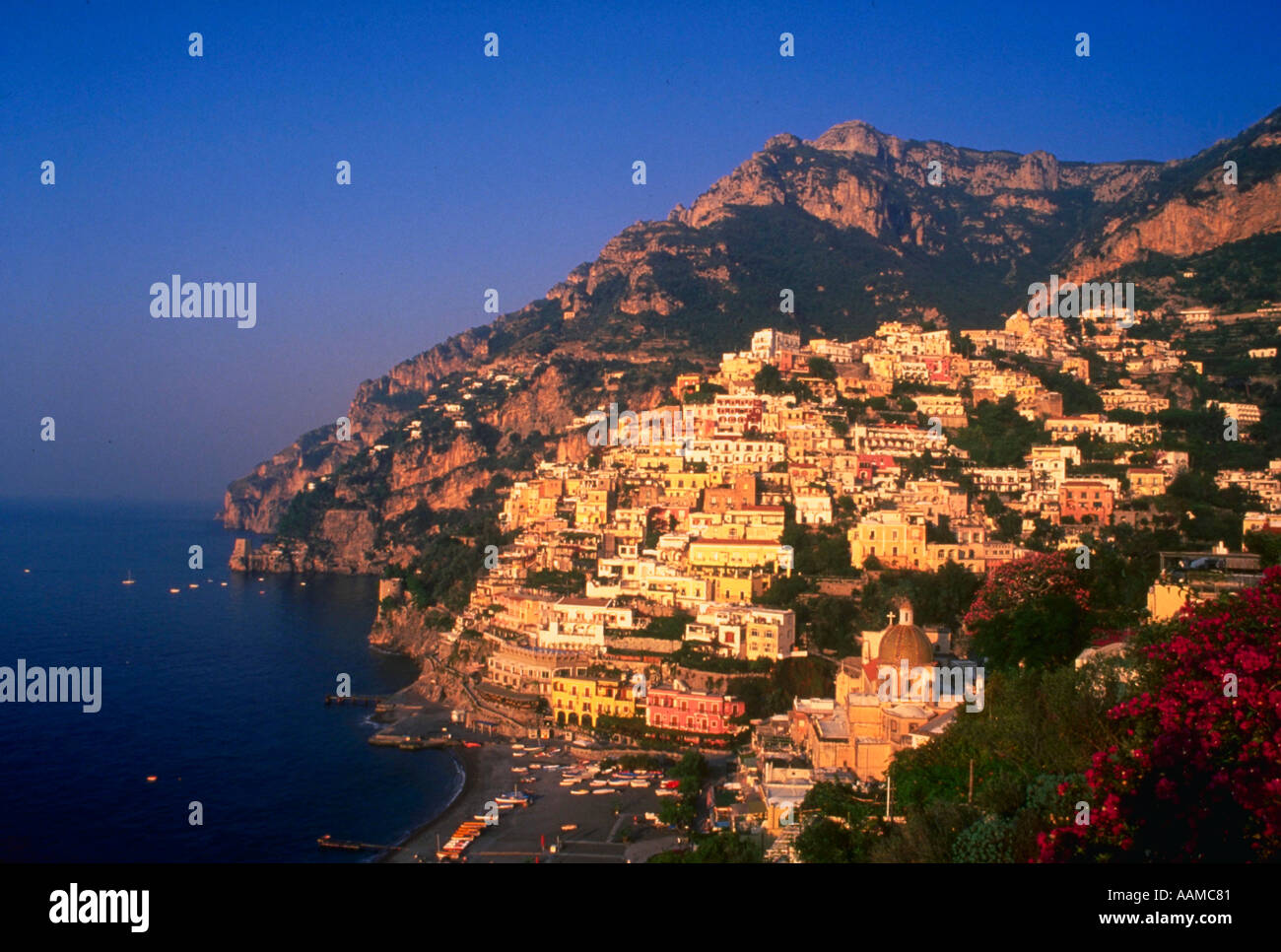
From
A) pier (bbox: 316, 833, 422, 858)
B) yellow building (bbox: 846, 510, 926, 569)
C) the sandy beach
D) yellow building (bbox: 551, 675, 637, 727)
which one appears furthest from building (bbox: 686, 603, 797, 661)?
pier (bbox: 316, 833, 422, 858)

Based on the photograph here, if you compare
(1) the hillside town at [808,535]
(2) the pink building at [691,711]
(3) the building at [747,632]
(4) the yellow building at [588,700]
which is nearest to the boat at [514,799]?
(1) the hillside town at [808,535]

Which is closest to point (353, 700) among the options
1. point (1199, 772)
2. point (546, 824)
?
point (546, 824)

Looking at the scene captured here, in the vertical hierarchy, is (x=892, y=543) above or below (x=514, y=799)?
above

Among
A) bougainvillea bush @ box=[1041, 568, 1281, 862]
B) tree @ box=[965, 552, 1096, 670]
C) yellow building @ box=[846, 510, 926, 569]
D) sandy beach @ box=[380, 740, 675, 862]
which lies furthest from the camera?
yellow building @ box=[846, 510, 926, 569]

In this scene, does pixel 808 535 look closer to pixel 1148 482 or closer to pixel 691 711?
pixel 691 711

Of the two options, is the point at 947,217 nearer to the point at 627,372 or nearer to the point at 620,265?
the point at 620,265

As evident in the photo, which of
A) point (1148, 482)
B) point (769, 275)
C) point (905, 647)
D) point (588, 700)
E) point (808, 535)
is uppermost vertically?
point (769, 275)

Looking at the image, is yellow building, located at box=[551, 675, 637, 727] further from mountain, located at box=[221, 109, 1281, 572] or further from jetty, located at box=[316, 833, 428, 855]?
mountain, located at box=[221, 109, 1281, 572]

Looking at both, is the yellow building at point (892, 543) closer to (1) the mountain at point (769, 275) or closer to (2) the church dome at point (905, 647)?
(2) the church dome at point (905, 647)
